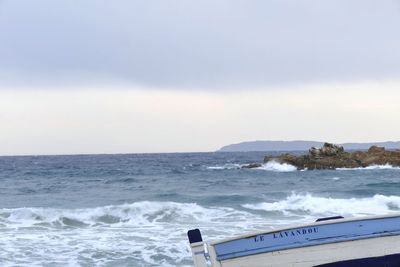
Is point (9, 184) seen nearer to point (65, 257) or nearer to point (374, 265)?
point (65, 257)

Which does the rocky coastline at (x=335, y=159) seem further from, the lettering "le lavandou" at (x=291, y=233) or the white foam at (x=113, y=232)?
the lettering "le lavandou" at (x=291, y=233)

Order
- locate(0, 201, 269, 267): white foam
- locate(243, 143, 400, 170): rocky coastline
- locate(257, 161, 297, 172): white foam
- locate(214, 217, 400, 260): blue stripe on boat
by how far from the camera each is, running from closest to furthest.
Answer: locate(214, 217, 400, 260): blue stripe on boat < locate(0, 201, 269, 267): white foam < locate(243, 143, 400, 170): rocky coastline < locate(257, 161, 297, 172): white foam

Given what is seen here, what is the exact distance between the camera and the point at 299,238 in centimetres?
743

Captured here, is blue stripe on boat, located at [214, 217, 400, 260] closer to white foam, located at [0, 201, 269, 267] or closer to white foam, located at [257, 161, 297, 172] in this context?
white foam, located at [0, 201, 269, 267]

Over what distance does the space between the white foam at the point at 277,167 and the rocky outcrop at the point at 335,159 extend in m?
0.36

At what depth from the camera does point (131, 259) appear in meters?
12.5

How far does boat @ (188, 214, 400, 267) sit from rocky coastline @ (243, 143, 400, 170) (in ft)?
144

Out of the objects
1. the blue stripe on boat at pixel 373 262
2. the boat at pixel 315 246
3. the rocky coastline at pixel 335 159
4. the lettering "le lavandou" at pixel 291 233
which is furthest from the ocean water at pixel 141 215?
the rocky coastline at pixel 335 159

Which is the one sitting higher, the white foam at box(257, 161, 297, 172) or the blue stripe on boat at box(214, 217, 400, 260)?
the blue stripe on boat at box(214, 217, 400, 260)

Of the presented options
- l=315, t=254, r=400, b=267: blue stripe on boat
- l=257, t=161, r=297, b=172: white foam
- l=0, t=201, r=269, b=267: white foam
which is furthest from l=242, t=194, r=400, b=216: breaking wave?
l=257, t=161, r=297, b=172: white foam

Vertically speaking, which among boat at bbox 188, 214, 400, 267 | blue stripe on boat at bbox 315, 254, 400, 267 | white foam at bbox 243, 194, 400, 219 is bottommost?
white foam at bbox 243, 194, 400, 219

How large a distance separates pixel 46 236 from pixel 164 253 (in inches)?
164

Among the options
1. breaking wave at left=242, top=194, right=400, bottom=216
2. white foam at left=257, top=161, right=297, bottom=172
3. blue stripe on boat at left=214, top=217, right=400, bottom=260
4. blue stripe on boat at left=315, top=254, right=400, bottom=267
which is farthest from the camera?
white foam at left=257, top=161, right=297, bottom=172

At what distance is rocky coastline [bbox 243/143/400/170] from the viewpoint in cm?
5147
